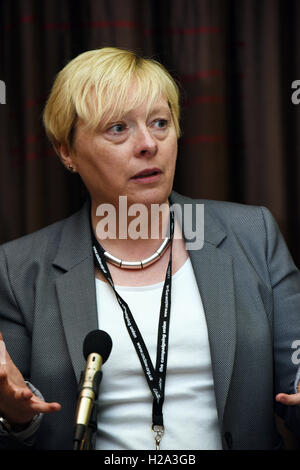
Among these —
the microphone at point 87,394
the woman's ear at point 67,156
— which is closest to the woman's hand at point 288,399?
the microphone at point 87,394

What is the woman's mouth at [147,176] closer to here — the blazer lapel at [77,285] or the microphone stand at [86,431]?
the blazer lapel at [77,285]

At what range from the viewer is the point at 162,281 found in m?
1.85

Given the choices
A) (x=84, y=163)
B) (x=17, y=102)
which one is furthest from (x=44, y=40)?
(x=84, y=163)

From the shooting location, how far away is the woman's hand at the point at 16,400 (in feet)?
4.94

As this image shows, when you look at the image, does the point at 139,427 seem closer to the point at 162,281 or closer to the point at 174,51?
the point at 162,281

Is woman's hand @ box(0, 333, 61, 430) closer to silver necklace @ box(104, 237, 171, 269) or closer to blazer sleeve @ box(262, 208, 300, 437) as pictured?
silver necklace @ box(104, 237, 171, 269)

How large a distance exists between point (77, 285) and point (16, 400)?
41 cm

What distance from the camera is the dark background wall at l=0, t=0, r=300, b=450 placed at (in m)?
2.32

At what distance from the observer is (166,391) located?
172 centimetres

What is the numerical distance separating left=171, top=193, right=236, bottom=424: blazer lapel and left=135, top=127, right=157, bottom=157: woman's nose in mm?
296

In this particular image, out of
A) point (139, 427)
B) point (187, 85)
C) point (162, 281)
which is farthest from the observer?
point (187, 85)

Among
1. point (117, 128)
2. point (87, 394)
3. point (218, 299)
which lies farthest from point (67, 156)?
point (87, 394)

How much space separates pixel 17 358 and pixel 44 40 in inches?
46.6

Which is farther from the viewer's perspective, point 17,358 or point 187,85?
point 187,85
